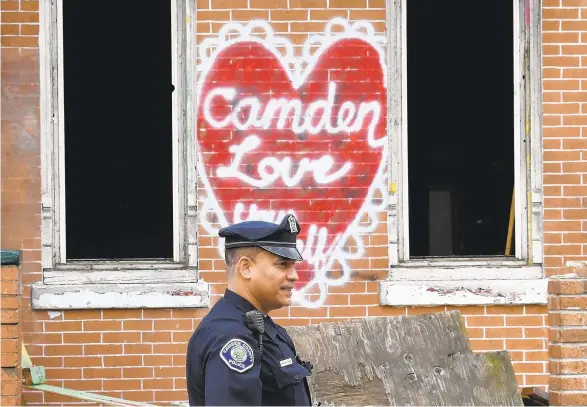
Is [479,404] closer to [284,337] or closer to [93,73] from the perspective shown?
[284,337]

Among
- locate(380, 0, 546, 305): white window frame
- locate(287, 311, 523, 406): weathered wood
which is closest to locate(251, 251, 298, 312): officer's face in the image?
locate(287, 311, 523, 406): weathered wood

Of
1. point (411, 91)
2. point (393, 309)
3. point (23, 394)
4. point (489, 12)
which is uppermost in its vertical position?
point (489, 12)

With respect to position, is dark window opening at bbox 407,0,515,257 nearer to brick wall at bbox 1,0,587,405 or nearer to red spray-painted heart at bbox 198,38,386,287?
brick wall at bbox 1,0,587,405

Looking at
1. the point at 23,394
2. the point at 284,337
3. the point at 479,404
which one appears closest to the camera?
the point at 284,337

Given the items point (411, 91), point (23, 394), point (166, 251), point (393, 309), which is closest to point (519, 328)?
point (393, 309)

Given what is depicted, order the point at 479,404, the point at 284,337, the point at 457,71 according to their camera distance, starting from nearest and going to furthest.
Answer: the point at 284,337
the point at 479,404
the point at 457,71

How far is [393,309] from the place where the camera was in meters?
7.35

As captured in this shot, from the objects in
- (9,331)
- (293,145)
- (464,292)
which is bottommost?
(9,331)

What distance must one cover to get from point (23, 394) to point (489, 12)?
170 inches

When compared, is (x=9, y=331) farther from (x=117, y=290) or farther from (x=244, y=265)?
(x=244, y=265)

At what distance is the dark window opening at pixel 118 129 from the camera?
749cm

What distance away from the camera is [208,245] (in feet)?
23.9

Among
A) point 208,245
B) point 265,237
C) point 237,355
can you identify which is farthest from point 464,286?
point 237,355

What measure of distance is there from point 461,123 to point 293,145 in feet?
4.30
